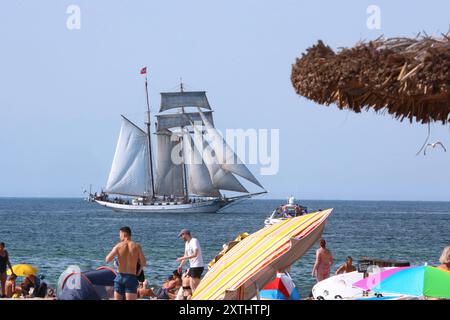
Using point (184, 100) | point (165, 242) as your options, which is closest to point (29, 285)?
point (165, 242)

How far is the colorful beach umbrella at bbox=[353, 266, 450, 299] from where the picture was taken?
906 cm

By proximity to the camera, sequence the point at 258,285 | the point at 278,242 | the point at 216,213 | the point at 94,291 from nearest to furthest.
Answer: the point at 278,242, the point at 258,285, the point at 94,291, the point at 216,213

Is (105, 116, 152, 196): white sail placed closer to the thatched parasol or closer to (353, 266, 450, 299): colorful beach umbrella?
(353, 266, 450, 299): colorful beach umbrella

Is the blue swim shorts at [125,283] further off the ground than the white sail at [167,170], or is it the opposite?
the white sail at [167,170]

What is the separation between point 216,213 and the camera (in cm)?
9275

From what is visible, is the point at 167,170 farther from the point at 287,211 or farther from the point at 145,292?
the point at 145,292

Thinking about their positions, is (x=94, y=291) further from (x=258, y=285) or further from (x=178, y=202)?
(x=178, y=202)

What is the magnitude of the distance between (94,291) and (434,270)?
401 centimetres

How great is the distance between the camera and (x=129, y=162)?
7856 centimetres

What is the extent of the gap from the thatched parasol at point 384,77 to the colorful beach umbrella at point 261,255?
7.66 ft

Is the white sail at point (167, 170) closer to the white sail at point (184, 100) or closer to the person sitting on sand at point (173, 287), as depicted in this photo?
the white sail at point (184, 100)

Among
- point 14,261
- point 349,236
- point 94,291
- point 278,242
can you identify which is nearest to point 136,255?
point 94,291

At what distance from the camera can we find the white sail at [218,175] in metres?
79.4

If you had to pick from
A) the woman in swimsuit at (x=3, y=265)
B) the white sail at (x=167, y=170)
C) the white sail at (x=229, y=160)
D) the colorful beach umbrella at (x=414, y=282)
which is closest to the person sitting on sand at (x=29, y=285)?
the woman in swimsuit at (x=3, y=265)
